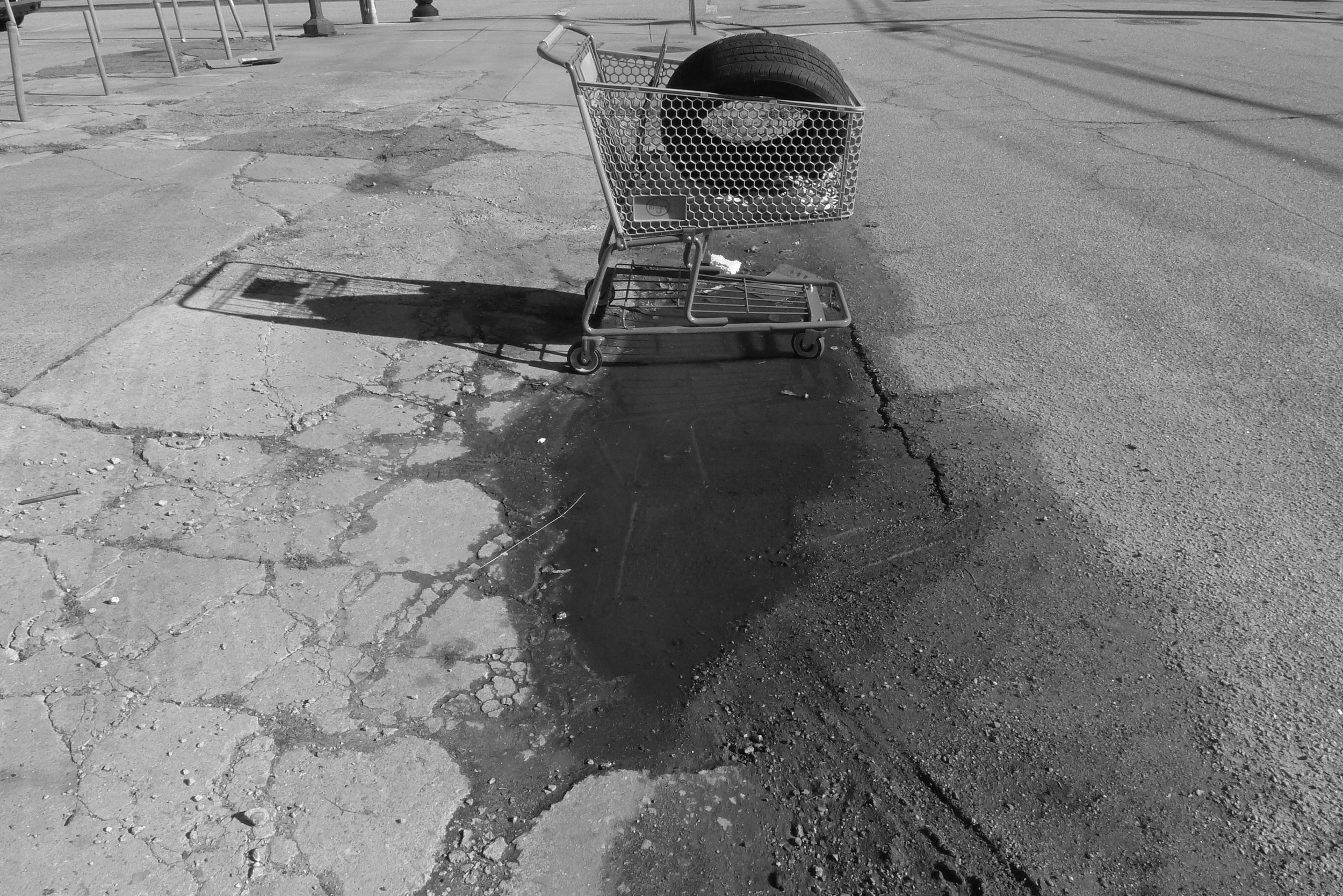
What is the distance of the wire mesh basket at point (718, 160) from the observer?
4371 millimetres

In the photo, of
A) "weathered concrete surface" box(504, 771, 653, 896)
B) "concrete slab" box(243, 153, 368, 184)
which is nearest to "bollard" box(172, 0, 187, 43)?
"concrete slab" box(243, 153, 368, 184)

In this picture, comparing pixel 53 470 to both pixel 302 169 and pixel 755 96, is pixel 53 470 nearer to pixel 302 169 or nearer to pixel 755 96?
pixel 755 96

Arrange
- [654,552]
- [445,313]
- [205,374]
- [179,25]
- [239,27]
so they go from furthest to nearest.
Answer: [239,27]
[179,25]
[445,313]
[205,374]
[654,552]

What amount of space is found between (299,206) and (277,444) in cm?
311

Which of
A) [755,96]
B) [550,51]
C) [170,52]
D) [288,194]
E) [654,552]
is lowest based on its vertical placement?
[654,552]

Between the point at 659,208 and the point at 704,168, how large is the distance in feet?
0.92

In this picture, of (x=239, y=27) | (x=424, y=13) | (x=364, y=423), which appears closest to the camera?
(x=364, y=423)

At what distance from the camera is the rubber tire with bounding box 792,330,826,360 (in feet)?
15.6

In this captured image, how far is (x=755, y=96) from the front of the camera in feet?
14.0

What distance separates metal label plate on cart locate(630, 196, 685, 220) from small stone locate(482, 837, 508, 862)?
9.80ft

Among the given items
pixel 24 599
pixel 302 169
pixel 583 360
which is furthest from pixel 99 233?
pixel 24 599

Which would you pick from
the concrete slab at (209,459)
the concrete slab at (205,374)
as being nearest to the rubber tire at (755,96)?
the concrete slab at (205,374)

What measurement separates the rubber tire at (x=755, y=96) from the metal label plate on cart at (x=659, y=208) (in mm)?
134

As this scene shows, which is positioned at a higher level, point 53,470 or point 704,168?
point 704,168
